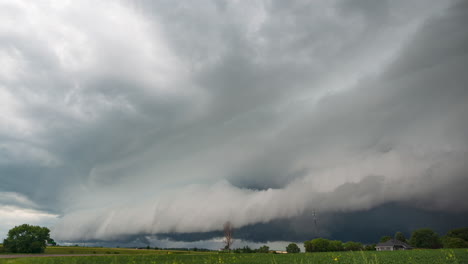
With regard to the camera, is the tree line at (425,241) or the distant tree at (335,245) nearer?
the tree line at (425,241)

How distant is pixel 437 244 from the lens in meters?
164

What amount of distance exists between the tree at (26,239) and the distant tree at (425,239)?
210233 mm

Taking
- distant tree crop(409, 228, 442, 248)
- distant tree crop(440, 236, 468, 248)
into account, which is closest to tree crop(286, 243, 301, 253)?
distant tree crop(409, 228, 442, 248)

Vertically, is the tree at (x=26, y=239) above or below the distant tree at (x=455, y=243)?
above

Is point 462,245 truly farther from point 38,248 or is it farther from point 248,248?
point 38,248

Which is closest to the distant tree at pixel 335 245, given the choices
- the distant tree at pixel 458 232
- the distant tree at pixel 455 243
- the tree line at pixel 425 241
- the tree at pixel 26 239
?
the tree line at pixel 425 241

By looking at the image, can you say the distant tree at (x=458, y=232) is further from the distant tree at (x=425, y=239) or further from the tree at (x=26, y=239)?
the tree at (x=26, y=239)

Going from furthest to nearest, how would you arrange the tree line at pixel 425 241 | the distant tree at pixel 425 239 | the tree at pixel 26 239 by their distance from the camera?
the distant tree at pixel 425 239
the tree line at pixel 425 241
the tree at pixel 26 239

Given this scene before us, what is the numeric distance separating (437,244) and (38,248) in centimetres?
22036

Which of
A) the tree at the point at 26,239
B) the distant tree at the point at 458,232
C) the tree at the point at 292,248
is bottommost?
the tree at the point at 292,248

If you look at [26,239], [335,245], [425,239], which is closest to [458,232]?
[425,239]

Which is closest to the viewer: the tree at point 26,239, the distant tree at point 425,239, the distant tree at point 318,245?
the tree at point 26,239

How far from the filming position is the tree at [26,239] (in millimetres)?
116688

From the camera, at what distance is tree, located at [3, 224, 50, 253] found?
117 meters
